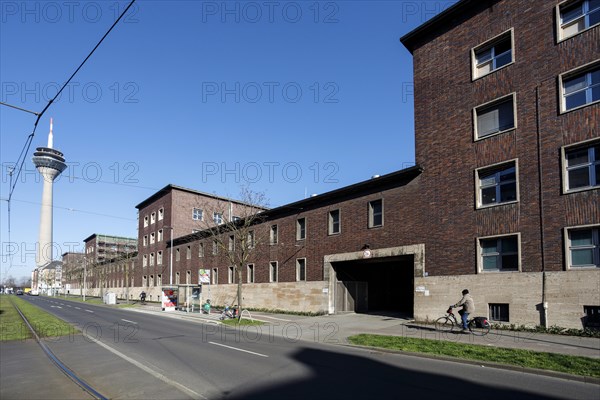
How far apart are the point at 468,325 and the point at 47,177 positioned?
136521 millimetres

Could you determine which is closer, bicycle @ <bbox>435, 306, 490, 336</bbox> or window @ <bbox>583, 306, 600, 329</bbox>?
window @ <bbox>583, 306, 600, 329</bbox>

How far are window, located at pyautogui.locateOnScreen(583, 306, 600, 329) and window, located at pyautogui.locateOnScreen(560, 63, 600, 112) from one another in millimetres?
7727

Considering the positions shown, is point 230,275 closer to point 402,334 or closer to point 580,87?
point 402,334

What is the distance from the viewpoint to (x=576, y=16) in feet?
60.5

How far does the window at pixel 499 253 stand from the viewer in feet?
63.1

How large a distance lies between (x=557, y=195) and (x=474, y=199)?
12.1ft

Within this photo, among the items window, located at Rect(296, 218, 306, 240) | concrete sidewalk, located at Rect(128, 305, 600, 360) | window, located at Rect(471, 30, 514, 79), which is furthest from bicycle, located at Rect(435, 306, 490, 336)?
window, located at Rect(296, 218, 306, 240)

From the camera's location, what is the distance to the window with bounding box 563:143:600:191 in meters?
17.2

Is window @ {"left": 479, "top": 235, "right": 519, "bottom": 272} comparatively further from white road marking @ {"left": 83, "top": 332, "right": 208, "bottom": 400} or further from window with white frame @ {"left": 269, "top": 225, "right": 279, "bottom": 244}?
window with white frame @ {"left": 269, "top": 225, "right": 279, "bottom": 244}

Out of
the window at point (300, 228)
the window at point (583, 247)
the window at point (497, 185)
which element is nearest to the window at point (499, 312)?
the window at point (583, 247)

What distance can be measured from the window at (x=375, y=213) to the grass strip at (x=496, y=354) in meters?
10.5

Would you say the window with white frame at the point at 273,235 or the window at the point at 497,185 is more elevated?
the window at the point at 497,185

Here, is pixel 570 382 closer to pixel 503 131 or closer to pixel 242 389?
pixel 242 389

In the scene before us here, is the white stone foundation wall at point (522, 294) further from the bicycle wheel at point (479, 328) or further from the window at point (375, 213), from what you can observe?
the window at point (375, 213)
